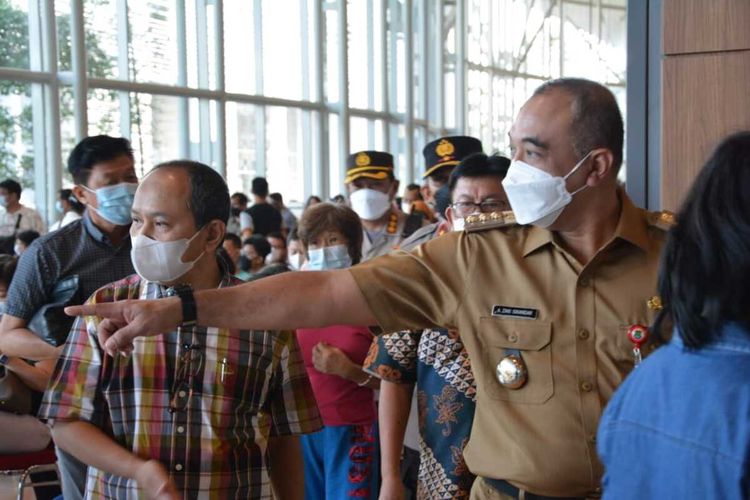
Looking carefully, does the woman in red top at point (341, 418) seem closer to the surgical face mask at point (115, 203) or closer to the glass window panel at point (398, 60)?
the surgical face mask at point (115, 203)

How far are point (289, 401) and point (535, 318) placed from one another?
67cm

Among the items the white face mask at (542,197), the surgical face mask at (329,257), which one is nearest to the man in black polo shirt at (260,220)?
the surgical face mask at (329,257)

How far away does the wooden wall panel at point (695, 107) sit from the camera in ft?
8.61

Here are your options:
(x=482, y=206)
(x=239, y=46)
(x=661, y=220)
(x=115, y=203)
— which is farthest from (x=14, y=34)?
(x=661, y=220)

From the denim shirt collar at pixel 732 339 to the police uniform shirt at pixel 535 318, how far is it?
2.07ft

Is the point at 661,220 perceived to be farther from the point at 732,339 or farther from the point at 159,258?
the point at 159,258

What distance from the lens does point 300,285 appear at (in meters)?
1.77

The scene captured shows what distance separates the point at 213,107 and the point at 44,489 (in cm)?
860

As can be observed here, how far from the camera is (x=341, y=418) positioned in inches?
117

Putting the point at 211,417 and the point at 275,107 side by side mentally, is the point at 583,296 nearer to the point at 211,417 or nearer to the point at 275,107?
the point at 211,417

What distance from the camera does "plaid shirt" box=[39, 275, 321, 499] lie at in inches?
76.3

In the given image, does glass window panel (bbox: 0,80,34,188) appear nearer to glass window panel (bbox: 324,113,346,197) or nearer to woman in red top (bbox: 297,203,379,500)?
glass window panel (bbox: 324,113,346,197)

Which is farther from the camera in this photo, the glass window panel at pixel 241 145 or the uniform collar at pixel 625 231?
the glass window panel at pixel 241 145

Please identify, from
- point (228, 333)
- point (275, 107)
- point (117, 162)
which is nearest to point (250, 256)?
point (117, 162)
